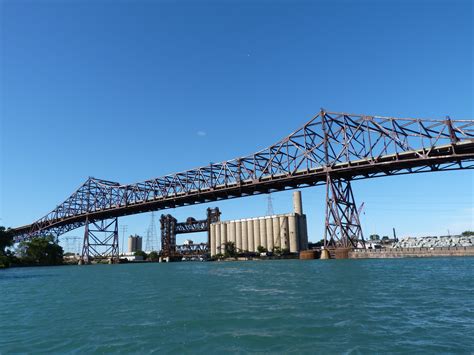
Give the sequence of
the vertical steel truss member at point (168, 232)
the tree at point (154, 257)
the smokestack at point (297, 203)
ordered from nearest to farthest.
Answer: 1. the smokestack at point (297, 203)
2. the tree at point (154, 257)
3. the vertical steel truss member at point (168, 232)

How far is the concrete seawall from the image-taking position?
168 ft

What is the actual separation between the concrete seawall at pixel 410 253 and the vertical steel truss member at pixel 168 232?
120m

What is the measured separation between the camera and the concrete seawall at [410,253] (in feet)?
168

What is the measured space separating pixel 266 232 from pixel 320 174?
62.9 m

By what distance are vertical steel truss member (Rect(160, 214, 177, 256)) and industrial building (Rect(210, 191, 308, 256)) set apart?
29.4 metres

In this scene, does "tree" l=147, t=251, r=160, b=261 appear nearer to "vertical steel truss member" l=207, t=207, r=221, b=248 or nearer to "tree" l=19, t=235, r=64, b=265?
"vertical steel truss member" l=207, t=207, r=221, b=248

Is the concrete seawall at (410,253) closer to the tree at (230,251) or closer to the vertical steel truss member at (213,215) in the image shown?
the tree at (230,251)

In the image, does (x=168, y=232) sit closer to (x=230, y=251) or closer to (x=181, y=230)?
(x=181, y=230)

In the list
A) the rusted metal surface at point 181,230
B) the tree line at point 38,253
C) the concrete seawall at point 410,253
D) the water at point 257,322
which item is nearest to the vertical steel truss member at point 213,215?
the rusted metal surface at point 181,230

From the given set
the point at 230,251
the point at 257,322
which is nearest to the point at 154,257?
the point at 230,251

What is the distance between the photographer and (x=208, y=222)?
158 meters

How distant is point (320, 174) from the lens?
60875mm

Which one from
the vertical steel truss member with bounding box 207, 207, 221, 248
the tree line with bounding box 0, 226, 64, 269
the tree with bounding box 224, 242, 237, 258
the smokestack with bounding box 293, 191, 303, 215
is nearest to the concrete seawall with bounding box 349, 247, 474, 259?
the smokestack with bounding box 293, 191, 303, 215

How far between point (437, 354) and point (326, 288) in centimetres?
1140
